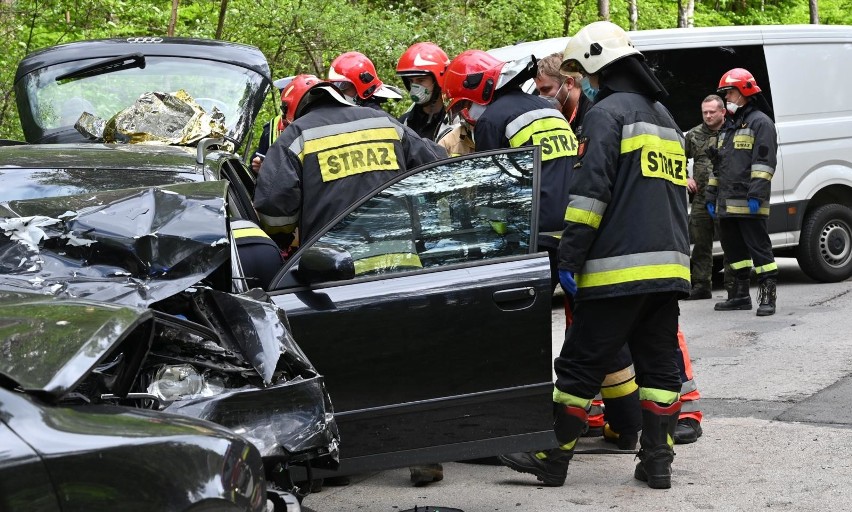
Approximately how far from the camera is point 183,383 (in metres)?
3.59

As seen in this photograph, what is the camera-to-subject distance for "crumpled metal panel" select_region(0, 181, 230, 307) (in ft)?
12.1

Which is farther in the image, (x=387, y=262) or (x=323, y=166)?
(x=323, y=166)

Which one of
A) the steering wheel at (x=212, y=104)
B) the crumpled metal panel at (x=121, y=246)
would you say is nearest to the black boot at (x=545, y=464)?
the crumpled metal panel at (x=121, y=246)

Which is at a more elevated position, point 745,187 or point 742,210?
point 745,187

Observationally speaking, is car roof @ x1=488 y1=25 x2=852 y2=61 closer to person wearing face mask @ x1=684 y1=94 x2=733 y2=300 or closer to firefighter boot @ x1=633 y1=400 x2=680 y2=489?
person wearing face mask @ x1=684 y1=94 x2=733 y2=300

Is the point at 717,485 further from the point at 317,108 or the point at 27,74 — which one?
the point at 27,74

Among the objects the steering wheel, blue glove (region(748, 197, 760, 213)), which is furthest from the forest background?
blue glove (region(748, 197, 760, 213))

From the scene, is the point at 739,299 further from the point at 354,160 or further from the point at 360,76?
the point at 354,160

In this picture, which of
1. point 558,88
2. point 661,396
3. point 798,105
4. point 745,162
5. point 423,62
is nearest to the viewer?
point 661,396

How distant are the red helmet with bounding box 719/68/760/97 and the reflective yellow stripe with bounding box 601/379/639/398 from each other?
514cm

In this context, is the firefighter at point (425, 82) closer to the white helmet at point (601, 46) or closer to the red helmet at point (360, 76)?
the red helmet at point (360, 76)

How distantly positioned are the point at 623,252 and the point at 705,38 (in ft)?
21.2

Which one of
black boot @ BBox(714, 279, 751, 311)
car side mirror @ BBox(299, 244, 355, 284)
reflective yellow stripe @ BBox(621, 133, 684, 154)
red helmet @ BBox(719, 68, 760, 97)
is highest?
reflective yellow stripe @ BBox(621, 133, 684, 154)

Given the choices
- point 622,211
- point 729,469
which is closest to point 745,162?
point 729,469
